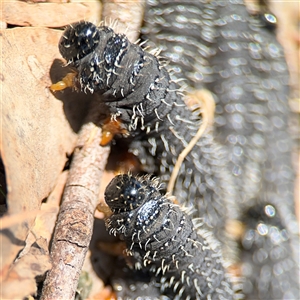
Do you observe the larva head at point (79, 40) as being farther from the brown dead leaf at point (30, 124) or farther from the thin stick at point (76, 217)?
the thin stick at point (76, 217)

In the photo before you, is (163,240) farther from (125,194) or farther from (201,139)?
(201,139)

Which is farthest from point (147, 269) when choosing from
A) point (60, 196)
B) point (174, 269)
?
point (60, 196)

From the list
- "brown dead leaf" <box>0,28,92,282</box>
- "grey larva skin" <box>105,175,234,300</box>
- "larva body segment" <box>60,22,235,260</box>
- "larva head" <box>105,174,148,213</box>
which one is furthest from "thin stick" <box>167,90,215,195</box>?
"brown dead leaf" <box>0,28,92,282</box>

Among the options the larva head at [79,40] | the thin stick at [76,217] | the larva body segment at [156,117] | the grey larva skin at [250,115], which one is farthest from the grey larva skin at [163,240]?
the grey larva skin at [250,115]

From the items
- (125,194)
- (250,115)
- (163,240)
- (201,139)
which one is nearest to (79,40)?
(125,194)

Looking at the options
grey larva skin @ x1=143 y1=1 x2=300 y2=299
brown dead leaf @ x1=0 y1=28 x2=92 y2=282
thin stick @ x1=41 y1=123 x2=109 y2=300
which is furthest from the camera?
grey larva skin @ x1=143 y1=1 x2=300 y2=299

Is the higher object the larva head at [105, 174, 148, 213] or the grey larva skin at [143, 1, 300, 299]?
the larva head at [105, 174, 148, 213]

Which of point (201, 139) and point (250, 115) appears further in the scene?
point (250, 115)

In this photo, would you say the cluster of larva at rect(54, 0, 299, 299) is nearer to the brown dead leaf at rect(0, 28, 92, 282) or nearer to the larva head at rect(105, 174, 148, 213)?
the larva head at rect(105, 174, 148, 213)
